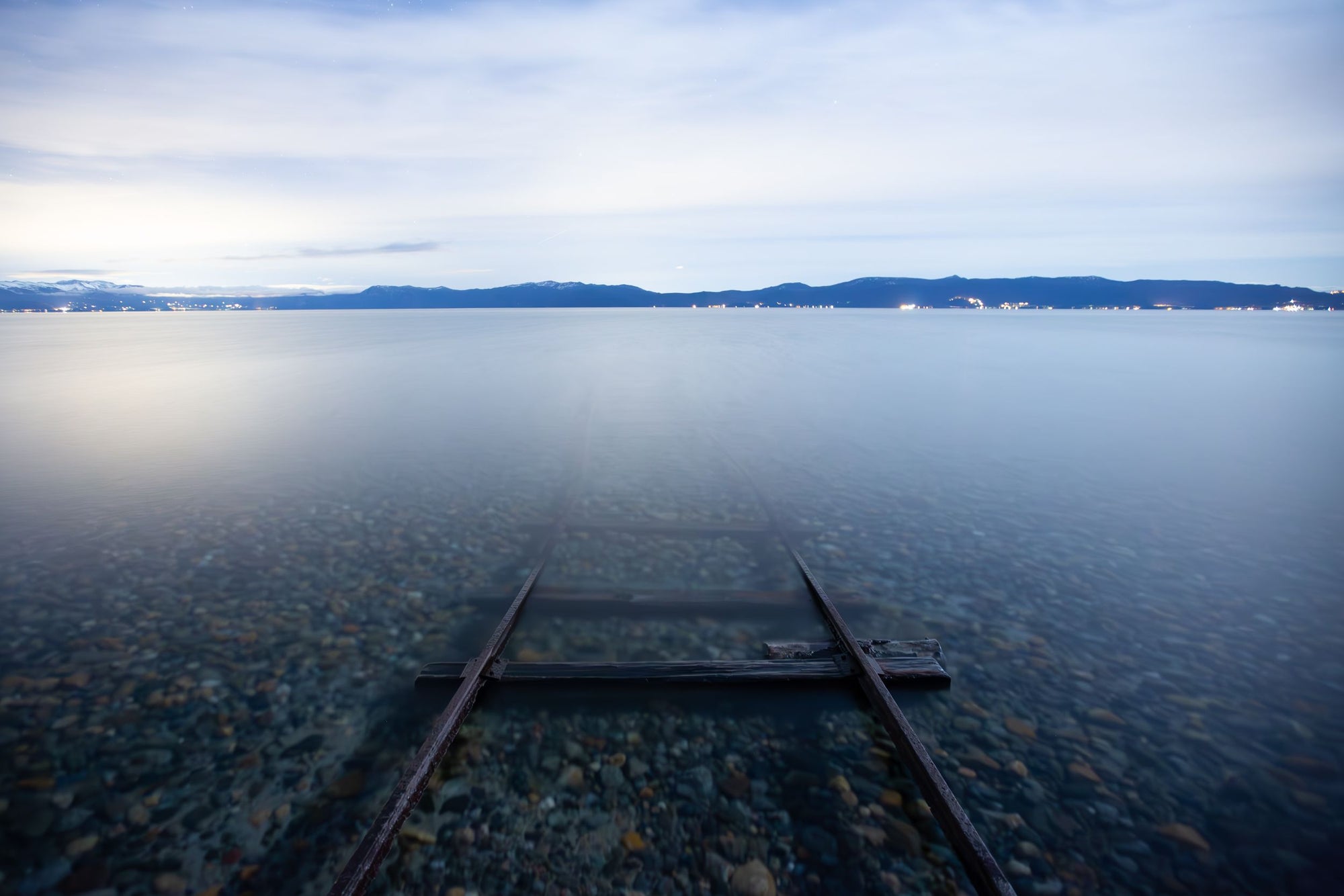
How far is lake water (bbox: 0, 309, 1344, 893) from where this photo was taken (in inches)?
177

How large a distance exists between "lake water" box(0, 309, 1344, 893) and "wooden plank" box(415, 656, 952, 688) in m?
0.17

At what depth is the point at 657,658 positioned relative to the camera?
6.77 metres

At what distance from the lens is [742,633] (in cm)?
728

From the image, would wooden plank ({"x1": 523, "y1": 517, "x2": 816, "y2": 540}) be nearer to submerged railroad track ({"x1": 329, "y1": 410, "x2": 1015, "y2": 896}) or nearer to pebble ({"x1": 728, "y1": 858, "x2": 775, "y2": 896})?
submerged railroad track ({"x1": 329, "y1": 410, "x2": 1015, "y2": 896})

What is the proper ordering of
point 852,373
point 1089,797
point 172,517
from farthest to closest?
point 852,373 < point 172,517 < point 1089,797

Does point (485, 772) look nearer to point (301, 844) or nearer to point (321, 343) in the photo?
point (301, 844)

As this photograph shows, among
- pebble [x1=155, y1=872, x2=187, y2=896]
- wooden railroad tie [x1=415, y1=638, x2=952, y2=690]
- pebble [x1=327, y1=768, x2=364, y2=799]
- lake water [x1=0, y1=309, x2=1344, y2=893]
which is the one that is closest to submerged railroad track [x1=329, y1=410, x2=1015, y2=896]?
wooden railroad tie [x1=415, y1=638, x2=952, y2=690]

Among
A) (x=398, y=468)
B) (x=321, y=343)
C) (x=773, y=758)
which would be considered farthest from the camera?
(x=321, y=343)

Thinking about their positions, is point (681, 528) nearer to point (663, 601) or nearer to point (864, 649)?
point (663, 601)

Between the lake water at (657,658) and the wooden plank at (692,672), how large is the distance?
17 centimetres

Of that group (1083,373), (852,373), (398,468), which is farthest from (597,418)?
(1083,373)

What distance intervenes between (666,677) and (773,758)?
133 cm

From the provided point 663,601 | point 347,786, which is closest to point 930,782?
point 663,601

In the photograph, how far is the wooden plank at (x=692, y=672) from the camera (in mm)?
6152
